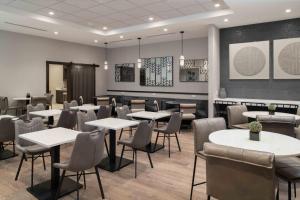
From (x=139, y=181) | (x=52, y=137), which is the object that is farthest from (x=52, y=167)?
(x=139, y=181)

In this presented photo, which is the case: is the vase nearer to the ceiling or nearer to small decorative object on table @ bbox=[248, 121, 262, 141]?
small decorative object on table @ bbox=[248, 121, 262, 141]

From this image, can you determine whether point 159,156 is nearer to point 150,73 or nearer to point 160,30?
point 160,30

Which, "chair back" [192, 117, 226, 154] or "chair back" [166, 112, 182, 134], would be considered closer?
"chair back" [192, 117, 226, 154]

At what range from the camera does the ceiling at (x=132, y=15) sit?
4758 mm

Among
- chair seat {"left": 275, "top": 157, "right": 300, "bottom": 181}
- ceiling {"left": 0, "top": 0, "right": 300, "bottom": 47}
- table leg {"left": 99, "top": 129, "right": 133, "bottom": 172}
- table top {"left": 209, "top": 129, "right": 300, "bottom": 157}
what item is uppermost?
ceiling {"left": 0, "top": 0, "right": 300, "bottom": 47}

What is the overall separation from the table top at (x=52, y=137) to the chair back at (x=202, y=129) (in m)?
1.56

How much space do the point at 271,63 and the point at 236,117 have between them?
236 cm

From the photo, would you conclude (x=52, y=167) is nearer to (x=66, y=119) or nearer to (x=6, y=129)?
(x=6, y=129)

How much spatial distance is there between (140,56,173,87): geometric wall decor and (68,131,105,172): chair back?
19.7ft

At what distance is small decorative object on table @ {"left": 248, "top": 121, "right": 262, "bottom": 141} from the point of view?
2.22 m

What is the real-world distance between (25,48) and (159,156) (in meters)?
5.96

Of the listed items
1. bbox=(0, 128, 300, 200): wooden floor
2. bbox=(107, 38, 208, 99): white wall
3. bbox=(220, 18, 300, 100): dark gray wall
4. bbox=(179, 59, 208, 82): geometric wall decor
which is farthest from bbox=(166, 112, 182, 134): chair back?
bbox=(179, 59, 208, 82): geometric wall decor

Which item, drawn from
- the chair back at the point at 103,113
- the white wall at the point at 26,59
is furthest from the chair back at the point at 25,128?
the white wall at the point at 26,59

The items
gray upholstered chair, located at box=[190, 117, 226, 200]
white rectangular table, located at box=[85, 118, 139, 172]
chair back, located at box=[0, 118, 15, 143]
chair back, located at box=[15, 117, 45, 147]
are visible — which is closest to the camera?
gray upholstered chair, located at box=[190, 117, 226, 200]
